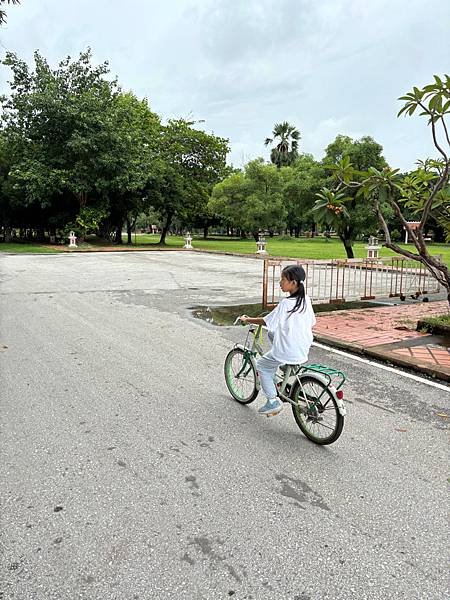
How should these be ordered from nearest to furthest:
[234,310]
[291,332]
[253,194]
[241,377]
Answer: [291,332], [241,377], [234,310], [253,194]

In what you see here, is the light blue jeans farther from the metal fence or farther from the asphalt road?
the metal fence

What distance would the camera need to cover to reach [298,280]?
12.3ft

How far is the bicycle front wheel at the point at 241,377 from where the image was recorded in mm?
4434

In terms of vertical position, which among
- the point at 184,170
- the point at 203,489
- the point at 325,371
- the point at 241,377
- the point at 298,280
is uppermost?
the point at 184,170

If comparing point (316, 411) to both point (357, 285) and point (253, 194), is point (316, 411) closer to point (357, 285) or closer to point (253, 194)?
point (357, 285)

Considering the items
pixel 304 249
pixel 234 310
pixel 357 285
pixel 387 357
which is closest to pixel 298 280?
pixel 387 357

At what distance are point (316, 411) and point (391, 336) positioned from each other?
12.5 ft

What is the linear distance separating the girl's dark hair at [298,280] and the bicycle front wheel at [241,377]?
0.84 meters

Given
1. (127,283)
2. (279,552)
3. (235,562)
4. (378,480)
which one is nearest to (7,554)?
(235,562)

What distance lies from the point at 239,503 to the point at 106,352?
3755 mm

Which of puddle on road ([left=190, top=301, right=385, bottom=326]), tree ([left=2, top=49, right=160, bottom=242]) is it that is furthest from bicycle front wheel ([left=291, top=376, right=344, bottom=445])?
tree ([left=2, top=49, right=160, bottom=242])

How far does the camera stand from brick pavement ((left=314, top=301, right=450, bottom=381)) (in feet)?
19.2

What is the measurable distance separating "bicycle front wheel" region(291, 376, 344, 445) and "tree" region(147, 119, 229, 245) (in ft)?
111

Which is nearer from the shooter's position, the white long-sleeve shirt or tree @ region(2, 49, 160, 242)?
the white long-sleeve shirt
